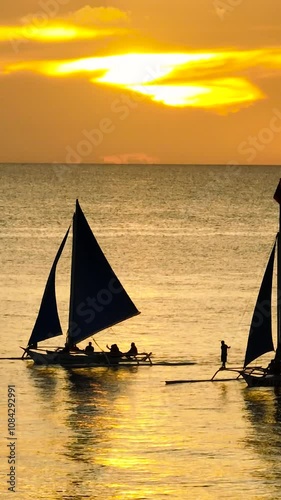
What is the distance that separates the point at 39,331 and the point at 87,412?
11579mm

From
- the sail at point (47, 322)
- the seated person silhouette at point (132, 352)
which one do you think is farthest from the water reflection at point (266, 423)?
the sail at point (47, 322)

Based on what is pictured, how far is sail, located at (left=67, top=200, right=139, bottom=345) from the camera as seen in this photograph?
64438 mm

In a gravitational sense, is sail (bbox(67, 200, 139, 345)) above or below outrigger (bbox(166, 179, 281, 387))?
above

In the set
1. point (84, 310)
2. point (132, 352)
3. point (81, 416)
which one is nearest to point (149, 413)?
point (81, 416)

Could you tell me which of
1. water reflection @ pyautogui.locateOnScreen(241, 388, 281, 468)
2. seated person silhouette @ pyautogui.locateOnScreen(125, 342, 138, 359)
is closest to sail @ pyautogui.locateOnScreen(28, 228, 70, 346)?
seated person silhouette @ pyautogui.locateOnScreen(125, 342, 138, 359)

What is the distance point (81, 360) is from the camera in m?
62.9

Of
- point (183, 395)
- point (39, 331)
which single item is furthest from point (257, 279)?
point (183, 395)

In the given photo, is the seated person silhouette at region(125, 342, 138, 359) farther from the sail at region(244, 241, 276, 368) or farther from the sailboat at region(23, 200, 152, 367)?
the sail at region(244, 241, 276, 368)

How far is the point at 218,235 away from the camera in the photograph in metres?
159

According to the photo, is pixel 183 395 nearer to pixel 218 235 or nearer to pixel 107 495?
pixel 107 495

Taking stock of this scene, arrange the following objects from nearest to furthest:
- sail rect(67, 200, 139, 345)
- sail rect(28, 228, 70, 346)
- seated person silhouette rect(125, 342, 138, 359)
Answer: seated person silhouette rect(125, 342, 138, 359)
sail rect(67, 200, 139, 345)
sail rect(28, 228, 70, 346)

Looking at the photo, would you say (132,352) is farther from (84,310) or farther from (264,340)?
(264,340)

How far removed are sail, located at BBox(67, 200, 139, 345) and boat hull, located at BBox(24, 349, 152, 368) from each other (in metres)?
0.98

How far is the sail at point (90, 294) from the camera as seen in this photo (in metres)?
64.4
